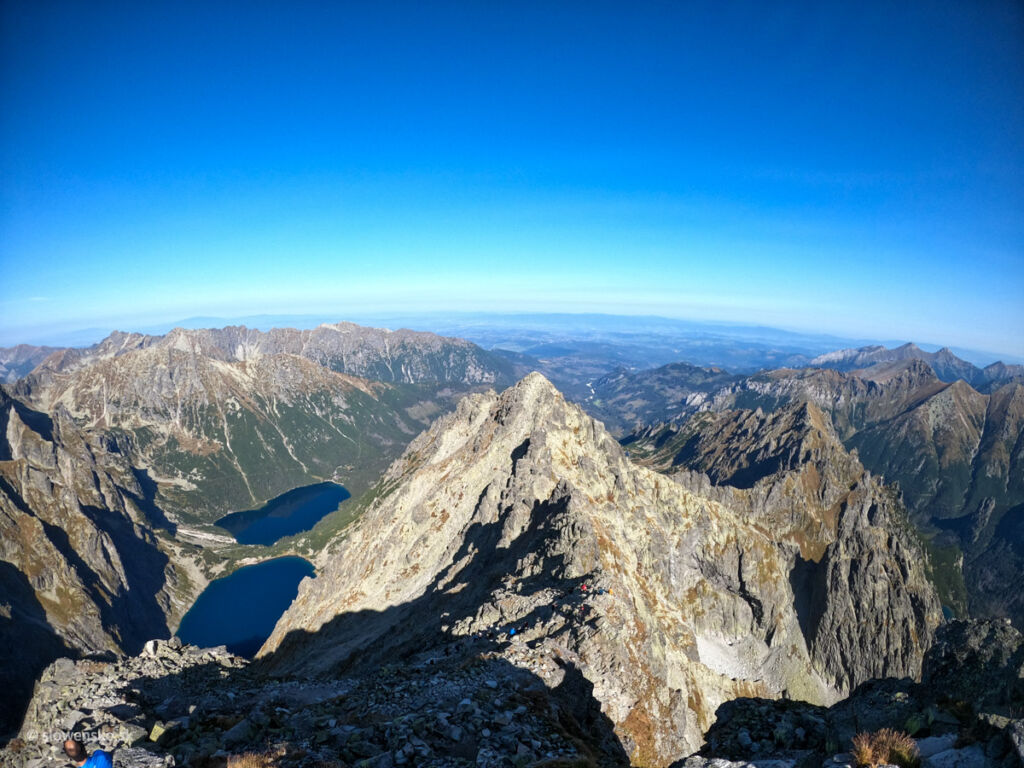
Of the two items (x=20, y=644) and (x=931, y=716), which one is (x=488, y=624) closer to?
(x=931, y=716)

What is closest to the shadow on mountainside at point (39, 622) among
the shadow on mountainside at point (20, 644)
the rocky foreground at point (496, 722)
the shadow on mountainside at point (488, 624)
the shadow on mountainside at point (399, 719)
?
the shadow on mountainside at point (20, 644)

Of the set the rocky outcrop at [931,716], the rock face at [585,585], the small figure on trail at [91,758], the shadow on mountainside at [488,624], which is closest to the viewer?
Result: the rocky outcrop at [931,716]

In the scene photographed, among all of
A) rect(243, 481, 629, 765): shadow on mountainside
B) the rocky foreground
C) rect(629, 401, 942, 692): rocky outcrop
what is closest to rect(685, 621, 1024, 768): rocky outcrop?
the rocky foreground

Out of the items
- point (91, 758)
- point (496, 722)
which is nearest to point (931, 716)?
point (496, 722)

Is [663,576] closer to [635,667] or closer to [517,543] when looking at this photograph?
[517,543]

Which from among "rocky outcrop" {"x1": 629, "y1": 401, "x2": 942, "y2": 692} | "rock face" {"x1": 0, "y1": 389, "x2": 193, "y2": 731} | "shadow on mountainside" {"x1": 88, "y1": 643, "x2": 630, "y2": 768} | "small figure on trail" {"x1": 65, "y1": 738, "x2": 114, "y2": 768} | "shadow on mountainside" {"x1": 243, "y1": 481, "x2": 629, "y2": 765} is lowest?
"rock face" {"x1": 0, "y1": 389, "x2": 193, "y2": 731}

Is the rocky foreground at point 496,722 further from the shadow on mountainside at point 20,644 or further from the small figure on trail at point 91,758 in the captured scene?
the shadow on mountainside at point 20,644

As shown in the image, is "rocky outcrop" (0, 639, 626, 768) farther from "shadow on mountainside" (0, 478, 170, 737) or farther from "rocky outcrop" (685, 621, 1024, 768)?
"shadow on mountainside" (0, 478, 170, 737)
